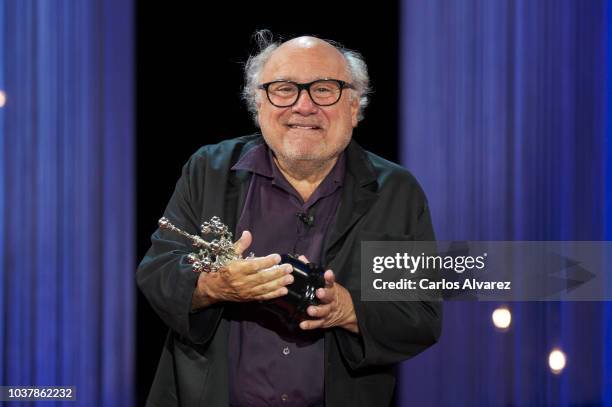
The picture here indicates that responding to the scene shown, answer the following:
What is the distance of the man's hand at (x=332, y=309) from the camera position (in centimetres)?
168

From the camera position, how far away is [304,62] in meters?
1.99

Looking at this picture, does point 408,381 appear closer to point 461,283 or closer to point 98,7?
point 461,283

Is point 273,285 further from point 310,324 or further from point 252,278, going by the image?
point 310,324

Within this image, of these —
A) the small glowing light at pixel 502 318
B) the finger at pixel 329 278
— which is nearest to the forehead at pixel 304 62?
the finger at pixel 329 278

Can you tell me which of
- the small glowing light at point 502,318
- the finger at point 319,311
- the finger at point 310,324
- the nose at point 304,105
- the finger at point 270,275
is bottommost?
the small glowing light at point 502,318

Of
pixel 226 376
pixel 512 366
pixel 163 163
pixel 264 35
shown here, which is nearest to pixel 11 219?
pixel 163 163

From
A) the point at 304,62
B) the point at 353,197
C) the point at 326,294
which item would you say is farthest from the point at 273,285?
the point at 304,62

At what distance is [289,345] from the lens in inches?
72.2

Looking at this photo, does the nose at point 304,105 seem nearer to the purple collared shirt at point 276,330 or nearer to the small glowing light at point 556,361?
the purple collared shirt at point 276,330

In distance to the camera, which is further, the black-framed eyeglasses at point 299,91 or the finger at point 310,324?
the black-framed eyeglasses at point 299,91

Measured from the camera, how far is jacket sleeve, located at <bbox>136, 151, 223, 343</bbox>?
1756 millimetres

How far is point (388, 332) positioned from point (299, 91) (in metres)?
0.66

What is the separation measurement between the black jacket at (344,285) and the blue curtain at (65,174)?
105cm

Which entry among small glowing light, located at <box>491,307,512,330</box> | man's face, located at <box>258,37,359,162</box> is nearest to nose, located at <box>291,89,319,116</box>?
man's face, located at <box>258,37,359,162</box>
